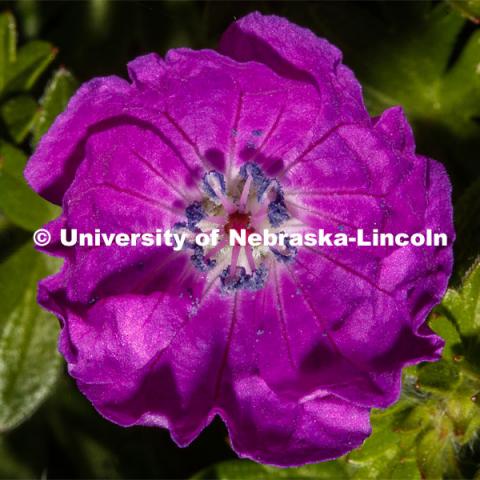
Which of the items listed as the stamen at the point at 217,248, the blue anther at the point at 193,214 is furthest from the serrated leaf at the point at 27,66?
the stamen at the point at 217,248

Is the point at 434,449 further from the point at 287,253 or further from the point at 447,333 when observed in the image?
the point at 287,253

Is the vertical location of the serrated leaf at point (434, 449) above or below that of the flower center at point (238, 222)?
below

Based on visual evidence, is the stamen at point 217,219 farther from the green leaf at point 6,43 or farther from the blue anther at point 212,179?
the green leaf at point 6,43

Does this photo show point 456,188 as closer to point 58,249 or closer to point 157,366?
point 157,366

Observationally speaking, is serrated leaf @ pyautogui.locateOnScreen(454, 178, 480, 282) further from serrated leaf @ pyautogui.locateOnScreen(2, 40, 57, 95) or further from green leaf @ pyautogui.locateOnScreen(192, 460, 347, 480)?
serrated leaf @ pyautogui.locateOnScreen(2, 40, 57, 95)

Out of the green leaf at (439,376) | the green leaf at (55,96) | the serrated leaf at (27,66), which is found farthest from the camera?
the serrated leaf at (27,66)

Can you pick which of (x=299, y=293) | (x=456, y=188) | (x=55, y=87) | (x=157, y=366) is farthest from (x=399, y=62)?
(x=157, y=366)

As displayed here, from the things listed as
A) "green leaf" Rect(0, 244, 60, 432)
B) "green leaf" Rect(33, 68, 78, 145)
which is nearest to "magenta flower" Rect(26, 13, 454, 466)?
"green leaf" Rect(33, 68, 78, 145)
